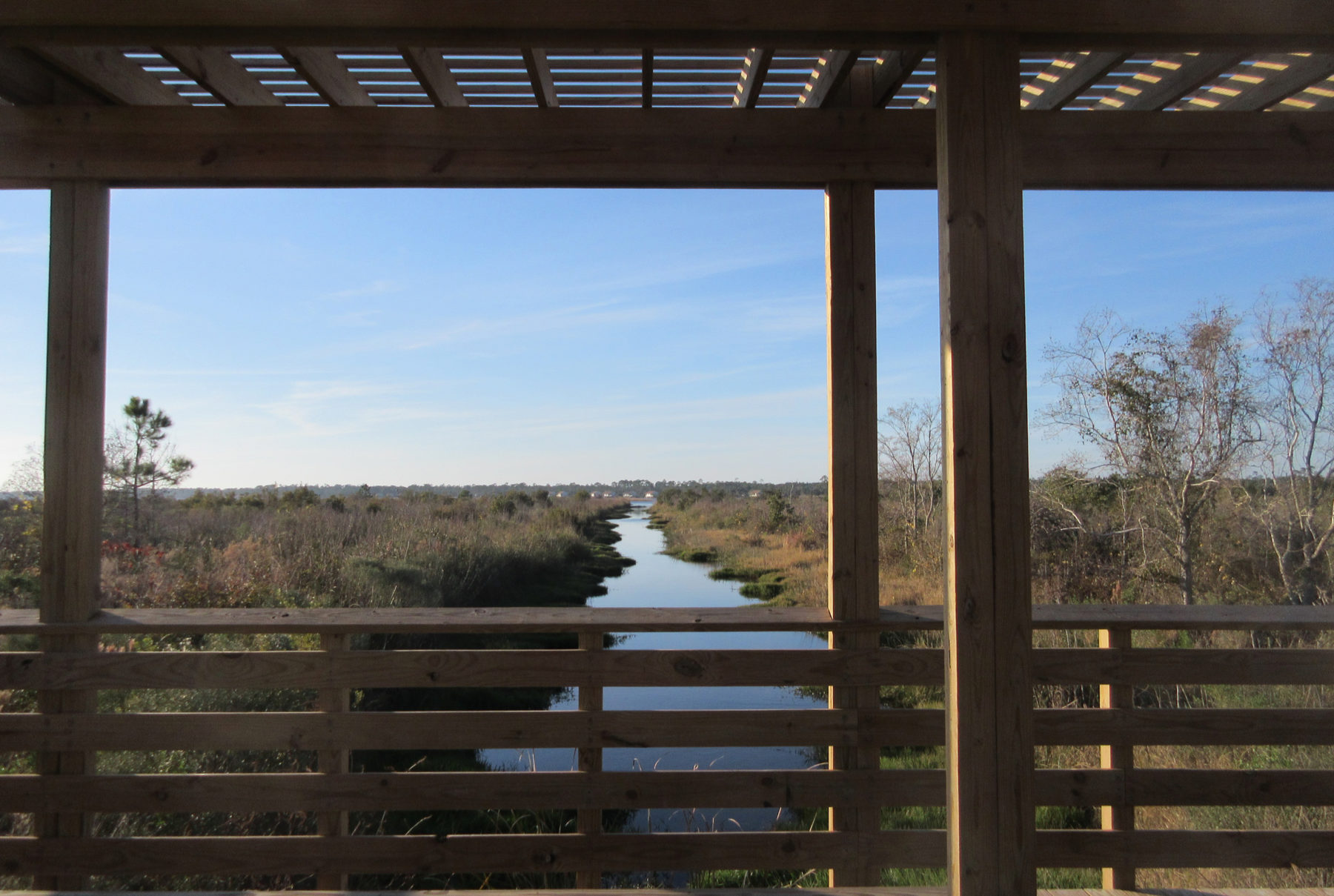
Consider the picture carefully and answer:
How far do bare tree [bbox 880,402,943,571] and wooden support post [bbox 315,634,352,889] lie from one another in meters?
6.77

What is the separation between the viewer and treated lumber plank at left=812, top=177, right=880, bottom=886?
7.95 ft

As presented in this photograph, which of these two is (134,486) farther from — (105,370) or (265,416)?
(105,370)

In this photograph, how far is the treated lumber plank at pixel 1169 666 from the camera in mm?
2354

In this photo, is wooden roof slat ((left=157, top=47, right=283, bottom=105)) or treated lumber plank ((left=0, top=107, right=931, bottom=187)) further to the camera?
treated lumber plank ((left=0, top=107, right=931, bottom=187))

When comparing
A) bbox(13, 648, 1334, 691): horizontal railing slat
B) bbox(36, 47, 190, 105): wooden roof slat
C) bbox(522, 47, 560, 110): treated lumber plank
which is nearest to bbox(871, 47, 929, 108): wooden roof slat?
bbox(522, 47, 560, 110): treated lumber plank

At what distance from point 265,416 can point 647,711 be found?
11597mm

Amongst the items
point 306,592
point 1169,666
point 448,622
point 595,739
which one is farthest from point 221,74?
point 306,592

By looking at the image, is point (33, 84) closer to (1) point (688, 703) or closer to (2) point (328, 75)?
(2) point (328, 75)

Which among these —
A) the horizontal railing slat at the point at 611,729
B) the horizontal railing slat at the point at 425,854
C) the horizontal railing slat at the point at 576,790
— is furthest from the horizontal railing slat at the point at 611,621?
the horizontal railing slat at the point at 425,854

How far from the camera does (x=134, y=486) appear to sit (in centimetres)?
782

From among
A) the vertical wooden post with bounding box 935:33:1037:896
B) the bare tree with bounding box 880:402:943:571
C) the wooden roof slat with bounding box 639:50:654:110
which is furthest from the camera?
the bare tree with bounding box 880:402:943:571

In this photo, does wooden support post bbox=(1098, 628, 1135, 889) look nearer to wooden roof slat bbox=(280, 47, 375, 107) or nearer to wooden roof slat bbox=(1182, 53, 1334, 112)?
wooden roof slat bbox=(1182, 53, 1334, 112)

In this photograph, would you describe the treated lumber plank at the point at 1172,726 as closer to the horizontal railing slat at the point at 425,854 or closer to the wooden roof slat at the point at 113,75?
the horizontal railing slat at the point at 425,854

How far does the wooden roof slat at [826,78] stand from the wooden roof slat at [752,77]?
15 cm
